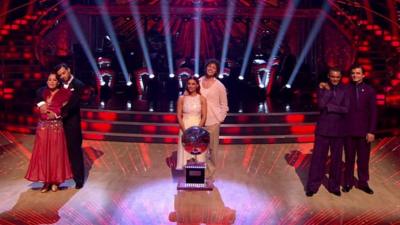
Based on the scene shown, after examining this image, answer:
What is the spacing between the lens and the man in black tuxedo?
5.54 metres

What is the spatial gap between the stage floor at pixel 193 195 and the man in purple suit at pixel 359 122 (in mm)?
354

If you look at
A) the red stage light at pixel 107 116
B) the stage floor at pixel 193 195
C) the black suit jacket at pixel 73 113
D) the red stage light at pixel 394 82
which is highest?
the red stage light at pixel 394 82

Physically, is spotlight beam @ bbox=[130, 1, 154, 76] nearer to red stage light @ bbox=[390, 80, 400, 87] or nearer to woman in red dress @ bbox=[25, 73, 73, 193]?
red stage light @ bbox=[390, 80, 400, 87]

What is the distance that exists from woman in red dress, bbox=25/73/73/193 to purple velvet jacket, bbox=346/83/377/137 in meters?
3.33

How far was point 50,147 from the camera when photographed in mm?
5520

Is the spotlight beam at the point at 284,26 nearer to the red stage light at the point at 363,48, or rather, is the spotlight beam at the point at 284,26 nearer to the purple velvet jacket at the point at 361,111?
the red stage light at the point at 363,48

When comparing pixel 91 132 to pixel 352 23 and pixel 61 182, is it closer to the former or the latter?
pixel 61 182

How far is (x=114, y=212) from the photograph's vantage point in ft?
16.8

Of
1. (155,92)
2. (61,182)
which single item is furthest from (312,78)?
(61,182)

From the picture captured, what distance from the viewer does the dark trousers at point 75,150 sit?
5668 millimetres

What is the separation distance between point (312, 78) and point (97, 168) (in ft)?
33.1

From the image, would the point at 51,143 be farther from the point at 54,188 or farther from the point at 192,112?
the point at 192,112

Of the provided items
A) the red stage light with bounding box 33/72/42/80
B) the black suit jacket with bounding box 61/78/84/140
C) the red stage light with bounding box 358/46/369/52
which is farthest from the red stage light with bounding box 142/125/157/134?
the red stage light with bounding box 358/46/369/52

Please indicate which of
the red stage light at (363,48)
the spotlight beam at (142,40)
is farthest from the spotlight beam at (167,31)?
the red stage light at (363,48)
